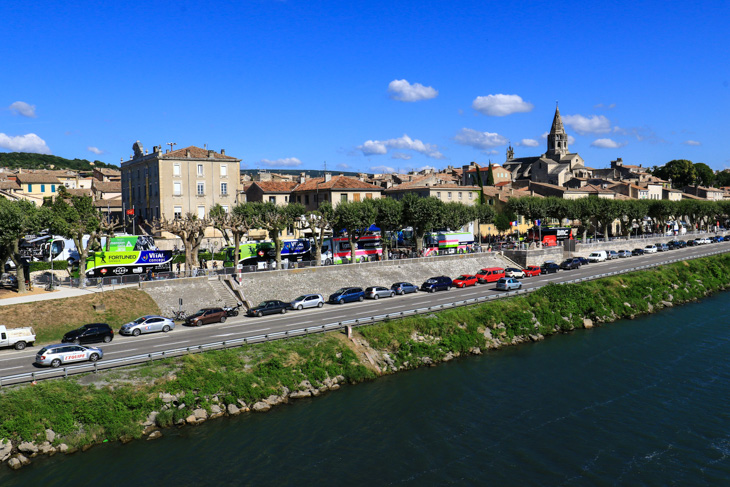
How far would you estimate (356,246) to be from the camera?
226ft

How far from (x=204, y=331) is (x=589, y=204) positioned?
255 feet

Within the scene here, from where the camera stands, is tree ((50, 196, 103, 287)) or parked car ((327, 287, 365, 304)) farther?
parked car ((327, 287, 365, 304))

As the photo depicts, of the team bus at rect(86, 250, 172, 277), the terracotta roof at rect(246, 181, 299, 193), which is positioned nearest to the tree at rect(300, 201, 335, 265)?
the team bus at rect(86, 250, 172, 277)

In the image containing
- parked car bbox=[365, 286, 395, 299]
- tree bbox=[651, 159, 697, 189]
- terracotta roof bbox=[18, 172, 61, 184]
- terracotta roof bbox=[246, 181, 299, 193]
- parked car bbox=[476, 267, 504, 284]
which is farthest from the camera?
tree bbox=[651, 159, 697, 189]

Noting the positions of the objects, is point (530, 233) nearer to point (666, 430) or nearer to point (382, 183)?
point (382, 183)

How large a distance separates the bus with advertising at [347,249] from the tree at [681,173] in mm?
142276

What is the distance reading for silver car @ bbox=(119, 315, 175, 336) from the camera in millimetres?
40531

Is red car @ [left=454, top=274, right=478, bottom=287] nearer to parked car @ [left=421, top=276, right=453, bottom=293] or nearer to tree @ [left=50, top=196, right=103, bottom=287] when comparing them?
parked car @ [left=421, top=276, right=453, bottom=293]

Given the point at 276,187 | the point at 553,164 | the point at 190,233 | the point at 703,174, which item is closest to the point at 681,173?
the point at 703,174

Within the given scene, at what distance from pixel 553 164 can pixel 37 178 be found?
12006 centimetres

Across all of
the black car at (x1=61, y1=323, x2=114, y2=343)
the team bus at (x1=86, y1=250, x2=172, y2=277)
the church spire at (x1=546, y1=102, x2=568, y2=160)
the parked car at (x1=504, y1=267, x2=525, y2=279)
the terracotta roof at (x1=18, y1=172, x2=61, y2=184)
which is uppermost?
the church spire at (x1=546, y1=102, x2=568, y2=160)

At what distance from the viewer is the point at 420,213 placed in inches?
2810

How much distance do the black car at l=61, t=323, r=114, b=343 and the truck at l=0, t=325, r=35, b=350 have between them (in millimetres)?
1998

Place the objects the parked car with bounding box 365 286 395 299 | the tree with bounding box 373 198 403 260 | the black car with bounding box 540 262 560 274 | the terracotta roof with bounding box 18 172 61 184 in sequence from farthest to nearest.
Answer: the terracotta roof with bounding box 18 172 61 184 → the black car with bounding box 540 262 560 274 → the tree with bounding box 373 198 403 260 → the parked car with bounding box 365 286 395 299
